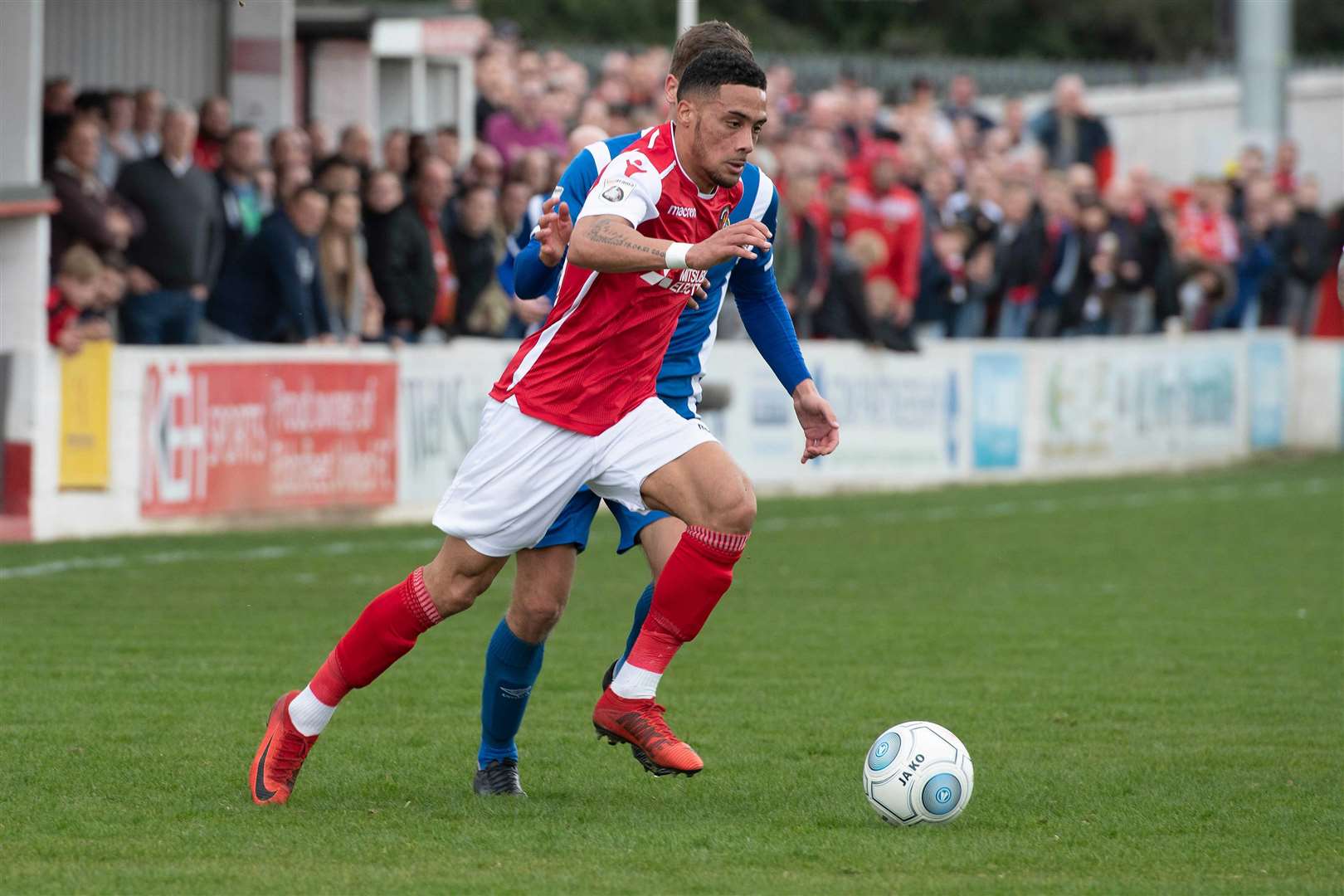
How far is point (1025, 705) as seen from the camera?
318 inches

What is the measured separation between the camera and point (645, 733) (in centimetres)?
579

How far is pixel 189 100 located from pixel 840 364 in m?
6.00

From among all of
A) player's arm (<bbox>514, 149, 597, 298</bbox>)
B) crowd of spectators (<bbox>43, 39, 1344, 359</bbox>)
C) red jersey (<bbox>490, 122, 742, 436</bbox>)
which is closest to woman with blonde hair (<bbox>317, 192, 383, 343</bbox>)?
crowd of spectators (<bbox>43, 39, 1344, 359</bbox>)

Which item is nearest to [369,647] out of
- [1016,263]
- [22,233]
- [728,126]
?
[728,126]

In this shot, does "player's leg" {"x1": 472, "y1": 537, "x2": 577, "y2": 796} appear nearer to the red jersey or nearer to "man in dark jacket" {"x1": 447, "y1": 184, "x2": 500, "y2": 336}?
the red jersey

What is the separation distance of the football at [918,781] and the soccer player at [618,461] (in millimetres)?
536

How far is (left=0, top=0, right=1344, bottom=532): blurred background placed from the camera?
42.8 ft

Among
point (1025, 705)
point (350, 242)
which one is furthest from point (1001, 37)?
point (1025, 705)

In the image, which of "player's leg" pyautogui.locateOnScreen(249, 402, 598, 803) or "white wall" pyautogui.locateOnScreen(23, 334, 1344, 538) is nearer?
"player's leg" pyautogui.locateOnScreen(249, 402, 598, 803)

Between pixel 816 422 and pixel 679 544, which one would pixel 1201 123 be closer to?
pixel 816 422

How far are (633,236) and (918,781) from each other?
166cm

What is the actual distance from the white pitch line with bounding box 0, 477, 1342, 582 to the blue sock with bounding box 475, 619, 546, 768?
5.45m

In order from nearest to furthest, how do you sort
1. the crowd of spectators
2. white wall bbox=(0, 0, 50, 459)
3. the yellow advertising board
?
white wall bbox=(0, 0, 50, 459)
the yellow advertising board
the crowd of spectators

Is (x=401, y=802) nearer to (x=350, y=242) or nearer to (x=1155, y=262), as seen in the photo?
(x=350, y=242)
